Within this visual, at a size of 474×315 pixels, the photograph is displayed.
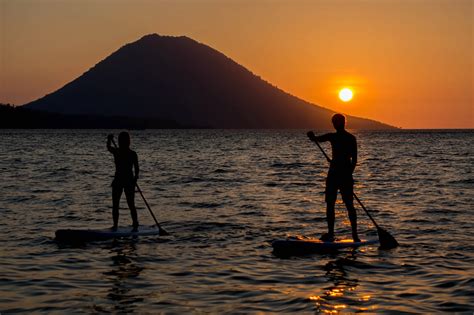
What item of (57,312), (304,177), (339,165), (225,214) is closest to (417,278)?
(339,165)

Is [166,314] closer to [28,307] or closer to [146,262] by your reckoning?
[28,307]

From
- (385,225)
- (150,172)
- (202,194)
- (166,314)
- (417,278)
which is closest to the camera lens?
(166,314)

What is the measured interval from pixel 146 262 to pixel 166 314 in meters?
3.68

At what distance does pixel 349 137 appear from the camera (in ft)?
47.6

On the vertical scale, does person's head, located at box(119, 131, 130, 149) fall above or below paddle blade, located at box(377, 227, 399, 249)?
above

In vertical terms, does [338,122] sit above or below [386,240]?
above

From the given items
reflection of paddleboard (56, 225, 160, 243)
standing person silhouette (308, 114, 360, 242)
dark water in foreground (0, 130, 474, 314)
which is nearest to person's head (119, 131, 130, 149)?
reflection of paddleboard (56, 225, 160, 243)

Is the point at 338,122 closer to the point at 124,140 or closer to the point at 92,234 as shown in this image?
the point at 124,140

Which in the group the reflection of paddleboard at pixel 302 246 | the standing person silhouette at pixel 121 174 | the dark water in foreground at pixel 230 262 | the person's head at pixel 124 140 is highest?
the person's head at pixel 124 140

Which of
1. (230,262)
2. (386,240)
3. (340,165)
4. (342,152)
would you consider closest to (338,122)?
(342,152)

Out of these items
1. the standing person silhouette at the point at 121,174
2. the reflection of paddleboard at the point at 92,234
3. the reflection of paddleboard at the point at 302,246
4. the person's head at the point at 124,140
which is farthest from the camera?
the standing person silhouette at the point at 121,174

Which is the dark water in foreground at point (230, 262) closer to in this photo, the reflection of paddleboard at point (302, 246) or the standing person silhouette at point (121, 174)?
the reflection of paddleboard at point (302, 246)

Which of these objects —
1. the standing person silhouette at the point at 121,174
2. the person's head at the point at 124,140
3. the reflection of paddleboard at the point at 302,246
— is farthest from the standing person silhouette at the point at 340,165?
the standing person silhouette at the point at 121,174

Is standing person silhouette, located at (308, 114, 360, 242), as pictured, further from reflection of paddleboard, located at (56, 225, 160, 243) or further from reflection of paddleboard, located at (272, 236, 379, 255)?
reflection of paddleboard, located at (56, 225, 160, 243)
